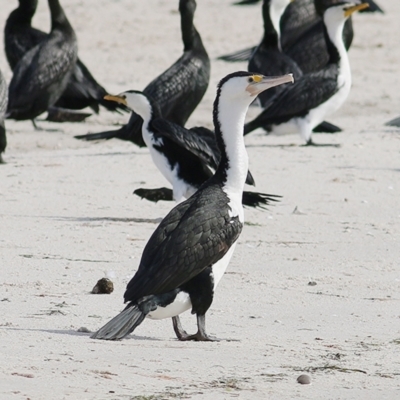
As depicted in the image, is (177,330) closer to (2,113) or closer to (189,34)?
(2,113)

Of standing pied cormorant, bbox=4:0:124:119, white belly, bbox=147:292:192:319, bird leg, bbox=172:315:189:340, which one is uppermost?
white belly, bbox=147:292:192:319

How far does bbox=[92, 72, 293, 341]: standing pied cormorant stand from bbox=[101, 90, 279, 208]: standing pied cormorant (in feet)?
7.59

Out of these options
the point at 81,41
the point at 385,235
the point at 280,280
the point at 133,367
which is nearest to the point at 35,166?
the point at 385,235

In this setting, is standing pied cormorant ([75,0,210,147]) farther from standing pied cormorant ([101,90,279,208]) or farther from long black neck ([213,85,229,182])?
long black neck ([213,85,229,182])

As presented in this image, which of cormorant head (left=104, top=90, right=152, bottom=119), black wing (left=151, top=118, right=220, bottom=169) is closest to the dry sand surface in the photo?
black wing (left=151, top=118, right=220, bottom=169)

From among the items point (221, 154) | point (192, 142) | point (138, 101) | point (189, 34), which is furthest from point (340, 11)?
point (221, 154)

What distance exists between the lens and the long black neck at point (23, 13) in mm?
14707

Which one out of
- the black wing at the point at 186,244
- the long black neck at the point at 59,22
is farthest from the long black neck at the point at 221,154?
the long black neck at the point at 59,22

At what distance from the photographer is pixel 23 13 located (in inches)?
582

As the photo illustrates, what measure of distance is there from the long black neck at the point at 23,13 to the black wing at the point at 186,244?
897 cm

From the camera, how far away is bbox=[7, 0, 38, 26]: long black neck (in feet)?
48.3

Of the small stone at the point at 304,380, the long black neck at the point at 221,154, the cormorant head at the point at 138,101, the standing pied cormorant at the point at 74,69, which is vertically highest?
the long black neck at the point at 221,154

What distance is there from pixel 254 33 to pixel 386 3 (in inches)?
147

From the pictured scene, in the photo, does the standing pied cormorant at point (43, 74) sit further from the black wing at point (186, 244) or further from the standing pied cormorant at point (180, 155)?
the black wing at point (186, 244)
